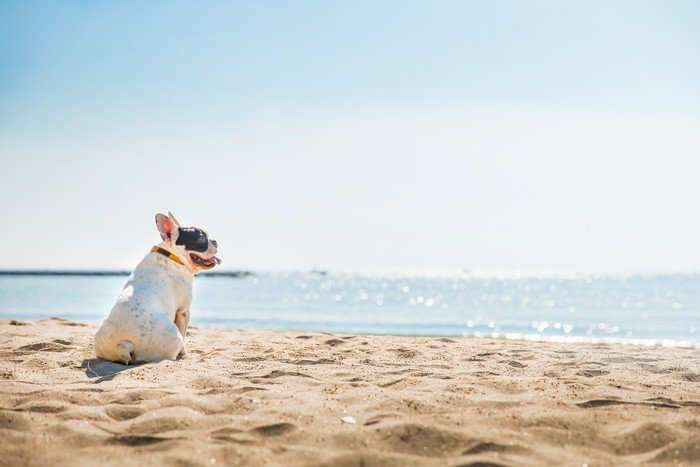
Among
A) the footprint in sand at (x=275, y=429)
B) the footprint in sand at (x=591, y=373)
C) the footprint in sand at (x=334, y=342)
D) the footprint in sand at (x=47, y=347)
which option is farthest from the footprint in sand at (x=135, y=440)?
the footprint in sand at (x=334, y=342)

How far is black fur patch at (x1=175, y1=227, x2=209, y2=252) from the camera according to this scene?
692cm

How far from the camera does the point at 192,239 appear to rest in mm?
6953

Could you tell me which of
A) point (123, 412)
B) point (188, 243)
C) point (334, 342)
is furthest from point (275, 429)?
point (334, 342)

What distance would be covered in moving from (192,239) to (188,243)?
6 centimetres

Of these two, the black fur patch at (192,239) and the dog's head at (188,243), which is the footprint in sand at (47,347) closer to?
the dog's head at (188,243)

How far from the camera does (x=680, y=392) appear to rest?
4.88 metres

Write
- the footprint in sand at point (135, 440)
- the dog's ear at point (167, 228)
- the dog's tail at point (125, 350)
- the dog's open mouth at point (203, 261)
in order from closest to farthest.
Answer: the footprint in sand at point (135, 440)
the dog's tail at point (125, 350)
the dog's ear at point (167, 228)
the dog's open mouth at point (203, 261)

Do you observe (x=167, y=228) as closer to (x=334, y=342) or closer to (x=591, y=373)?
(x=334, y=342)

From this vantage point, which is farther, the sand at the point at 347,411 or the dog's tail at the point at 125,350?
the dog's tail at the point at 125,350

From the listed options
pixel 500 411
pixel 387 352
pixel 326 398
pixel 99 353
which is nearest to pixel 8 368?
pixel 99 353

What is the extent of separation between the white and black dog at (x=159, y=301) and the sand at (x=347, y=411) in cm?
25

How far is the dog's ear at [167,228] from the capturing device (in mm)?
6832

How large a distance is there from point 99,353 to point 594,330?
801 inches

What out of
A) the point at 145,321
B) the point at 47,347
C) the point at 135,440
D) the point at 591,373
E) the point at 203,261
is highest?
the point at 203,261
